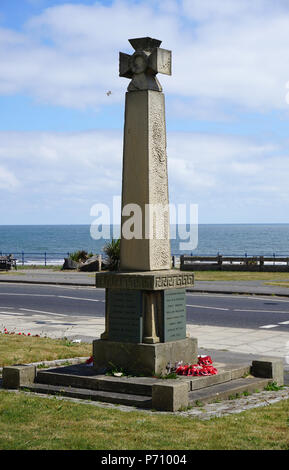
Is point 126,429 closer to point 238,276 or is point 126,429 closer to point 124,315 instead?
point 124,315

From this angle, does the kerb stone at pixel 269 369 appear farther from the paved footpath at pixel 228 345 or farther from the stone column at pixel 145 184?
the stone column at pixel 145 184

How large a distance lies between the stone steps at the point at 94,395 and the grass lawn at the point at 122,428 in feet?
0.98

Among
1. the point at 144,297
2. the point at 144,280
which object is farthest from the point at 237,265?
the point at 144,280

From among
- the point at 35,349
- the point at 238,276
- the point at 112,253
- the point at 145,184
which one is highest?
the point at 145,184

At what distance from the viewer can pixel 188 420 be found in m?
8.25

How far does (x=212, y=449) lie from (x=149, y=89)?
18.7 ft

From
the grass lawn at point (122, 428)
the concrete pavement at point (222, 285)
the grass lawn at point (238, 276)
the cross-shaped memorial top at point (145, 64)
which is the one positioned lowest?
the grass lawn at point (122, 428)

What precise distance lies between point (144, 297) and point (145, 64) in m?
3.56

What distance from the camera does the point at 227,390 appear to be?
32.1 feet

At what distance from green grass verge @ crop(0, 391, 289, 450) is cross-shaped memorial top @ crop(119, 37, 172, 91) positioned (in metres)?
4.91

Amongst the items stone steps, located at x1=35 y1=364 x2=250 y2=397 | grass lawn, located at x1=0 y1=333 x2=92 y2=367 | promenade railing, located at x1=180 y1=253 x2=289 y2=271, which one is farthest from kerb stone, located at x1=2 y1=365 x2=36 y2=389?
promenade railing, located at x1=180 y1=253 x2=289 y2=271

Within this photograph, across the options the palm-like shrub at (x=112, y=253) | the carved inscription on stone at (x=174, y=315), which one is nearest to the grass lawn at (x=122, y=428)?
the carved inscription on stone at (x=174, y=315)

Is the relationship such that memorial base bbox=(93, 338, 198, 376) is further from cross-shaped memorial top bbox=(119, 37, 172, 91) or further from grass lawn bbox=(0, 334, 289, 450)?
cross-shaped memorial top bbox=(119, 37, 172, 91)

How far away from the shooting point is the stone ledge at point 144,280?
10125mm
